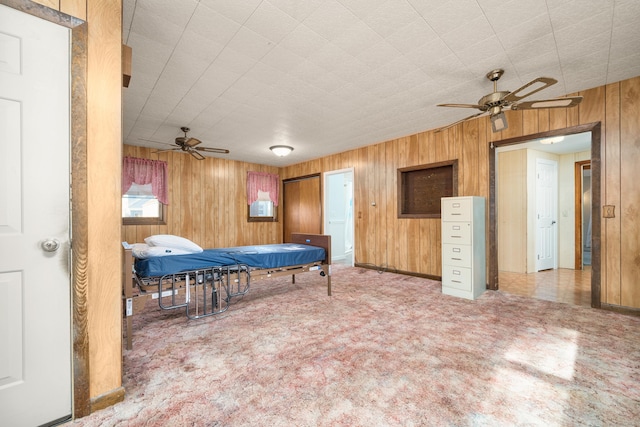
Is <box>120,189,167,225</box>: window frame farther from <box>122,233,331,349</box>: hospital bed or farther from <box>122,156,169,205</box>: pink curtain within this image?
<box>122,233,331,349</box>: hospital bed

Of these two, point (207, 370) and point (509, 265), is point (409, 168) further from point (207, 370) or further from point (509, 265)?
point (207, 370)

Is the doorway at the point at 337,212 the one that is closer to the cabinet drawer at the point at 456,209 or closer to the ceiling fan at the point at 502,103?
the cabinet drawer at the point at 456,209

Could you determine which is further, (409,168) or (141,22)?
(409,168)

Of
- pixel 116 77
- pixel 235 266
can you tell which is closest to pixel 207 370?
pixel 235 266

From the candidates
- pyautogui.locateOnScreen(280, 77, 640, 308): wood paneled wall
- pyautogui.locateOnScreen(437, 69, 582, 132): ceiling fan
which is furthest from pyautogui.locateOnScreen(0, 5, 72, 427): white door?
pyautogui.locateOnScreen(280, 77, 640, 308): wood paneled wall

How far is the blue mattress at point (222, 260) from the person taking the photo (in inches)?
95.4

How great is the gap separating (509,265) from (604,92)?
3325 millimetres

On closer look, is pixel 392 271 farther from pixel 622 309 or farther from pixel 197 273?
pixel 197 273

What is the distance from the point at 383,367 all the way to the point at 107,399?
1666 mm

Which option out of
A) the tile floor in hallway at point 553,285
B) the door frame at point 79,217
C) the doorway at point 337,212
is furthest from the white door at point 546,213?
the door frame at point 79,217

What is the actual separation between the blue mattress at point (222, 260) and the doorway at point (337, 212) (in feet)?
9.09

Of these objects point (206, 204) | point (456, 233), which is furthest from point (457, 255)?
point (206, 204)

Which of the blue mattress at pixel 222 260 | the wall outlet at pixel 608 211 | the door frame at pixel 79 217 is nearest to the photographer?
the door frame at pixel 79 217

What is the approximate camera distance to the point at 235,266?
9.43 feet
